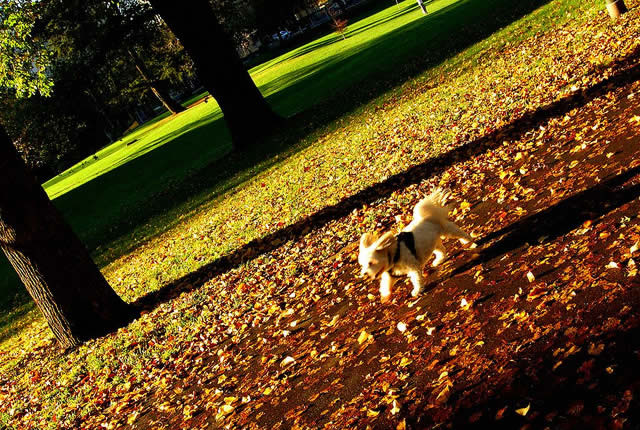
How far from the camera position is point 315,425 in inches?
188

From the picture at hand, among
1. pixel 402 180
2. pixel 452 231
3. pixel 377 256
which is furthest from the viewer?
pixel 402 180

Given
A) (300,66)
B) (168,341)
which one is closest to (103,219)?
(168,341)

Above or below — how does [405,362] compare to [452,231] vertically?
below

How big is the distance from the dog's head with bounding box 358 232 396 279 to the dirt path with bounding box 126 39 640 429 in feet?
2.70

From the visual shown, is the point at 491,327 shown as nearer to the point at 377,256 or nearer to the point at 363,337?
the point at 377,256

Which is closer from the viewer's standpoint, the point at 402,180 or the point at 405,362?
the point at 405,362

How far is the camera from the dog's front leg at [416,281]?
224 inches

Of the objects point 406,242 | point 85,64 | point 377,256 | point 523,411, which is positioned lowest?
point 523,411

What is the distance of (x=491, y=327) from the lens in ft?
A: 15.5

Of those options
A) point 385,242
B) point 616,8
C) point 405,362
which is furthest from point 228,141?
point 405,362

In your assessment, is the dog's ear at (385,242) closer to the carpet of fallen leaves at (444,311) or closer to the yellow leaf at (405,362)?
the carpet of fallen leaves at (444,311)

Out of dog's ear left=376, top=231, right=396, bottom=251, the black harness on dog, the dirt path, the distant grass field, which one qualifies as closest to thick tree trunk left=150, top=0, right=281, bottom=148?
the distant grass field

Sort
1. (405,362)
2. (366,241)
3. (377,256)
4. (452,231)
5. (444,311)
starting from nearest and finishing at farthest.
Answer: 1. (405,362)
2. (377,256)
3. (366,241)
4. (444,311)
5. (452,231)

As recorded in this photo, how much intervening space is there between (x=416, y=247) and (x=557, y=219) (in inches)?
66.9
